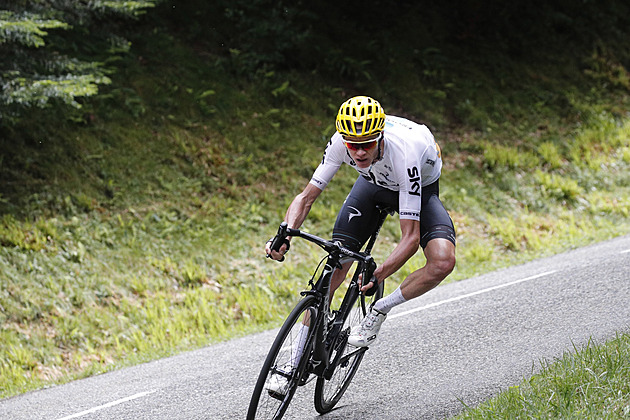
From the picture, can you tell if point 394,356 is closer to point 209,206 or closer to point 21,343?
point 21,343

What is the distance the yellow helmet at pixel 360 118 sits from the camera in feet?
14.6

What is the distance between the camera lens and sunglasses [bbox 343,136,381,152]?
4566mm

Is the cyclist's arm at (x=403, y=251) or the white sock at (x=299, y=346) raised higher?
the cyclist's arm at (x=403, y=251)

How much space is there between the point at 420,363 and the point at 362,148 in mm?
2534

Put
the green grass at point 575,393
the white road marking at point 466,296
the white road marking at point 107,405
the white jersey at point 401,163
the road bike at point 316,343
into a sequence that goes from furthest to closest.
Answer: the white road marking at point 466,296 → the white road marking at point 107,405 → the white jersey at point 401,163 → the road bike at point 316,343 → the green grass at point 575,393

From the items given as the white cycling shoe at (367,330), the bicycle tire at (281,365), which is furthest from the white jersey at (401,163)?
the bicycle tire at (281,365)

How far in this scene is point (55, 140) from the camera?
1179 cm

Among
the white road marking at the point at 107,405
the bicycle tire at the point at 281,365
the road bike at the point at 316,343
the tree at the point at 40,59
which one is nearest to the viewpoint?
the bicycle tire at the point at 281,365

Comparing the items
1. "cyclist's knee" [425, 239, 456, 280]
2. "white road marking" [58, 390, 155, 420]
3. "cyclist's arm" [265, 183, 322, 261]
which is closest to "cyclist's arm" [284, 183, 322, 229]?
"cyclist's arm" [265, 183, 322, 261]

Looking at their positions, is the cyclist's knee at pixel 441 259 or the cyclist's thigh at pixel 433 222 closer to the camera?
the cyclist's knee at pixel 441 259

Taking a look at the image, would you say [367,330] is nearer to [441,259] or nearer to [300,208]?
[441,259]

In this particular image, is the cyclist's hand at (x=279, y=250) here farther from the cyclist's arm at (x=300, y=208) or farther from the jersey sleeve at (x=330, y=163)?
the jersey sleeve at (x=330, y=163)

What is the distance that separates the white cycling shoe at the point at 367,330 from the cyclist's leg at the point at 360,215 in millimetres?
588

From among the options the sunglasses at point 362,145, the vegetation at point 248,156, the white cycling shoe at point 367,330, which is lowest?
the vegetation at point 248,156
